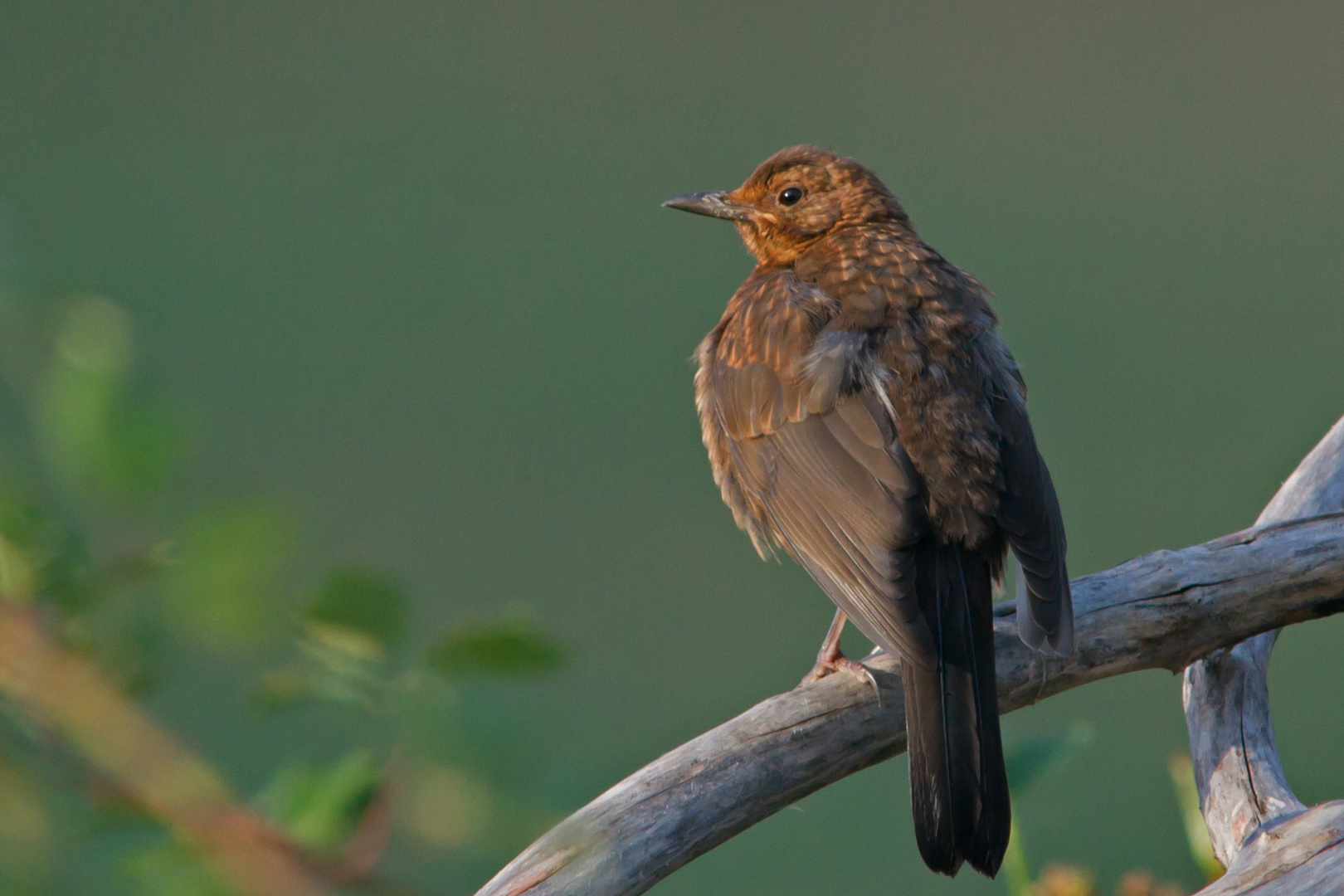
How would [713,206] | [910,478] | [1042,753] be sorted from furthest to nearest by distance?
1. [713,206]
2. [910,478]
3. [1042,753]

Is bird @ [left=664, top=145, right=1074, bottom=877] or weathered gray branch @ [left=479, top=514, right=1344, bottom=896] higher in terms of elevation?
bird @ [left=664, top=145, right=1074, bottom=877]

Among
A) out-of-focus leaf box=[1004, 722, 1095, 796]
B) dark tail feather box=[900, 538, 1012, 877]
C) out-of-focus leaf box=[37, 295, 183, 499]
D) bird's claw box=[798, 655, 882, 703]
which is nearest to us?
out-of-focus leaf box=[37, 295, 183, 499]

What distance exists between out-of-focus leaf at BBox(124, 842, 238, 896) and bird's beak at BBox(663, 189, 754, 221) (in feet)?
7.73

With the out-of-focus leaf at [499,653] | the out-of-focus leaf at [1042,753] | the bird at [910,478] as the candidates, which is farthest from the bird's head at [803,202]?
the out-of-focus leaf at [499,653]

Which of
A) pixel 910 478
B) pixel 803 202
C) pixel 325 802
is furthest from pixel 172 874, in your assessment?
pixel 803 202

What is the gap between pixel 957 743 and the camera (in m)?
1.62

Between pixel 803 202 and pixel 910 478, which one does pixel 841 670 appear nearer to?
pixel 910 478

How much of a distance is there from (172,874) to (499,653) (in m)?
0.10

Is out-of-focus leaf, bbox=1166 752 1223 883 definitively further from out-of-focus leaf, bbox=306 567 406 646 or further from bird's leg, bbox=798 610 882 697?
out-of-focus leaf, bbox=306 567 406 646

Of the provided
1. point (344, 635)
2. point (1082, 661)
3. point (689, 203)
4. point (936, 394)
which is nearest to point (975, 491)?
point (936, 394)

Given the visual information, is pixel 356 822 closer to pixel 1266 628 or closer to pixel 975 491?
pixel 975 491

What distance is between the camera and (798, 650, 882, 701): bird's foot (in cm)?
184

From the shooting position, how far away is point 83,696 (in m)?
0.31

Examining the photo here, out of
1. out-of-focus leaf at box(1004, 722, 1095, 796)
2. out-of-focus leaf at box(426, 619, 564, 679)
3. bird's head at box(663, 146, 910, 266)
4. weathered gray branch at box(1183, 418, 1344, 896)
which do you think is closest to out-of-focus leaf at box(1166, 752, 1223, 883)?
weathered gray branch at box(1183, 418, 1344, 896)
